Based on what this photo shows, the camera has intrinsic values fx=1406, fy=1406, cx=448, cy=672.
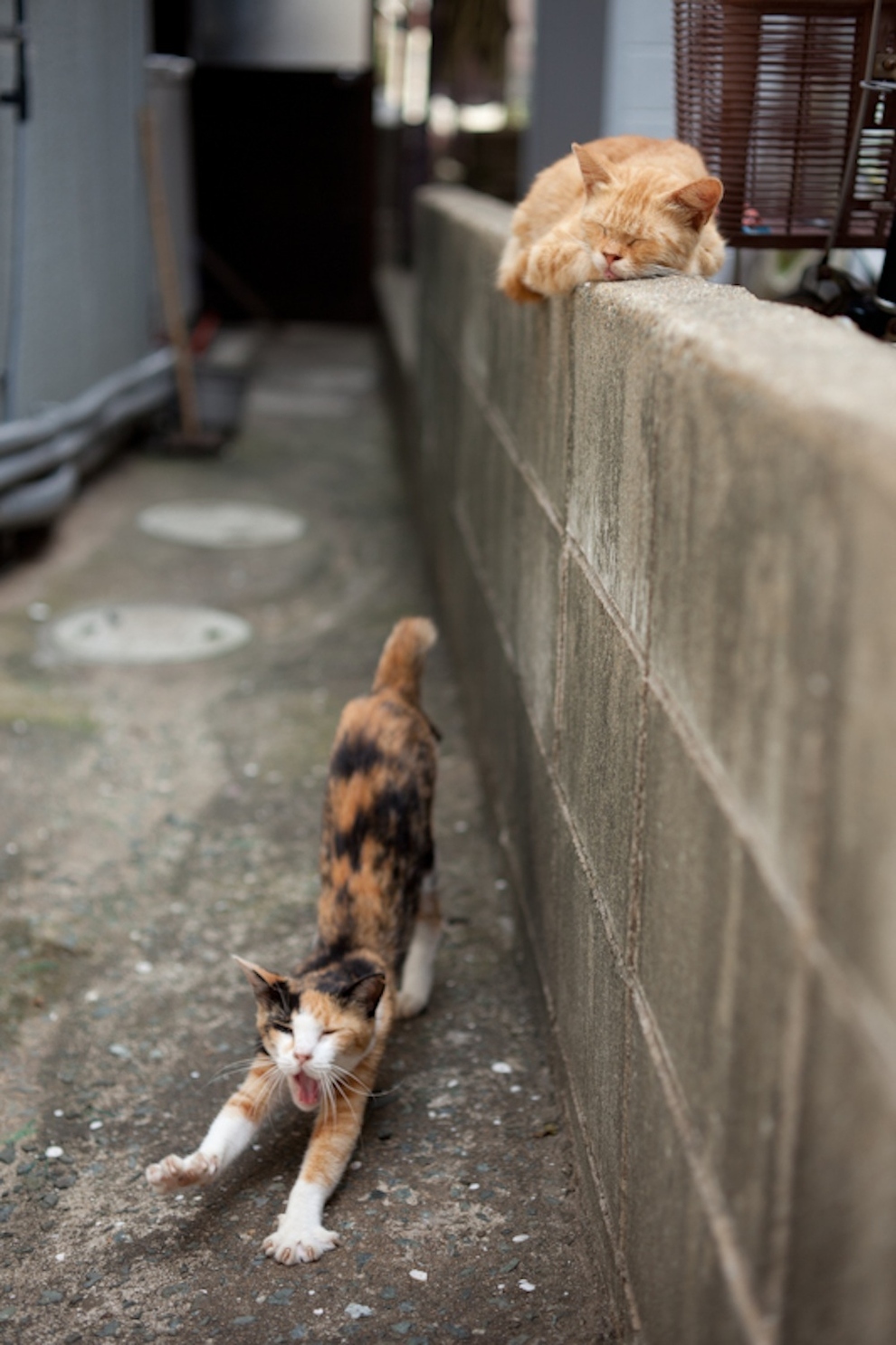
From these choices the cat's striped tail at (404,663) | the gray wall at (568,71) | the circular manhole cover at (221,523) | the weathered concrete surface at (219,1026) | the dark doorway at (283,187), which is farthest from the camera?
the dark doorway at (283,187)

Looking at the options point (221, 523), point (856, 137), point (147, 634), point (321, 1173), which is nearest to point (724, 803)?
point (321, 1173)

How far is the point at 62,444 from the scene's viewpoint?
7.52 meters

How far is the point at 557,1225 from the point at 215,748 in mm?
2907

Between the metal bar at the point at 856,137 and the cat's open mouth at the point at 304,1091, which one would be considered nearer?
the cat's open mouth at the point at 304,1091

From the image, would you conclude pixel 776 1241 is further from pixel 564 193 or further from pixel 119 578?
pixel 119 578

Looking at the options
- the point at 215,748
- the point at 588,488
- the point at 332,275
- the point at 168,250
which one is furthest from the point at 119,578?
the point at 332,275

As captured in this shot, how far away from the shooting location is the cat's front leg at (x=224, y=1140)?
9.38 ft

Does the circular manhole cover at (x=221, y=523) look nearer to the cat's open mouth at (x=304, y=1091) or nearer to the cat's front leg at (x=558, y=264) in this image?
the cat's front leg at (x=558, y=264)

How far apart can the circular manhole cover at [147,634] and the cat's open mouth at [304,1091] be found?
11.3 feet

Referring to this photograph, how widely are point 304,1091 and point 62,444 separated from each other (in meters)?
5.26

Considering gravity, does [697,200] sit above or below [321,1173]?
above

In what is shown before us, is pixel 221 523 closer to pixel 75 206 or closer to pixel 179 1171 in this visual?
pixel 75 206

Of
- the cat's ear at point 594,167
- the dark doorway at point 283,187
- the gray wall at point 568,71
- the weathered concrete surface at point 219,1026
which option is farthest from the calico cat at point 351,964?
the dark doorway at point 283,187

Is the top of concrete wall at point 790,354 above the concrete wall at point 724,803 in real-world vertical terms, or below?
above
